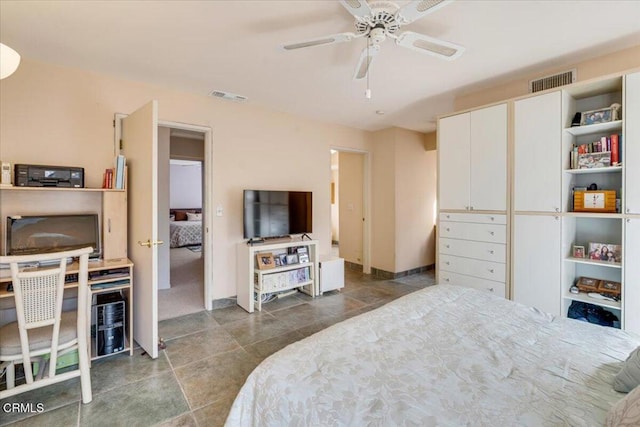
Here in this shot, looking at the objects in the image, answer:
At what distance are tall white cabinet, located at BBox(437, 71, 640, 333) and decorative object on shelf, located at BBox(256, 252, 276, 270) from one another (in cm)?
234

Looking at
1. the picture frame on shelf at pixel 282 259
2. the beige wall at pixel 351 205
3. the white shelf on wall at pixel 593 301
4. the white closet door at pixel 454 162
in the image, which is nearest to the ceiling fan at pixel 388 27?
the white closet door at pixel 454 162

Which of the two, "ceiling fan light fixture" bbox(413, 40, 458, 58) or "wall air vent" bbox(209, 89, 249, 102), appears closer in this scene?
"ceiling fan light fixture" bbox(413, 40, 458, 58)

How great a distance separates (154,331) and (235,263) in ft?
4.68

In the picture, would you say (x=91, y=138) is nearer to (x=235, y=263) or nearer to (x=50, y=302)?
(x=50, y=302)

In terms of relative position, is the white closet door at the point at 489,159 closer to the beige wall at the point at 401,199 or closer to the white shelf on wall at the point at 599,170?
the white shelf on wall at the point at 599,170

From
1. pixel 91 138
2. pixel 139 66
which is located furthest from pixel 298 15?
pixel 91 138

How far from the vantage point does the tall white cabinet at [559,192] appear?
2.30 meters

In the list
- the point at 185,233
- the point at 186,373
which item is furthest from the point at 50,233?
the point at 185,233

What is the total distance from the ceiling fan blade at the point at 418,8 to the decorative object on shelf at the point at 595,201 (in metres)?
2.16

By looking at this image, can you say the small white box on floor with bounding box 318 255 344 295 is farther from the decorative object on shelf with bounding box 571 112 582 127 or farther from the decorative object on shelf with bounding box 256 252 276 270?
the decorative object on shelf with bounding box 571 112 582 127

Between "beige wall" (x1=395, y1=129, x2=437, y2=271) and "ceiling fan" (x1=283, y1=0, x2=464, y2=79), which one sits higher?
"ceiling fan" (x1=283, y1=0, x2=464, y2=79)

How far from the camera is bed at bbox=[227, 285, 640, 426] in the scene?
0.98 m

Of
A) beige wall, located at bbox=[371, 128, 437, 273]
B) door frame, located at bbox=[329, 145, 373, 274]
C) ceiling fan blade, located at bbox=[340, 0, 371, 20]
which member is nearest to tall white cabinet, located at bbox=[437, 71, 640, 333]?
beige wall, located at bbox=[371, 128, 437, 273]

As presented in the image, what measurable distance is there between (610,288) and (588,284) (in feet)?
0.48
